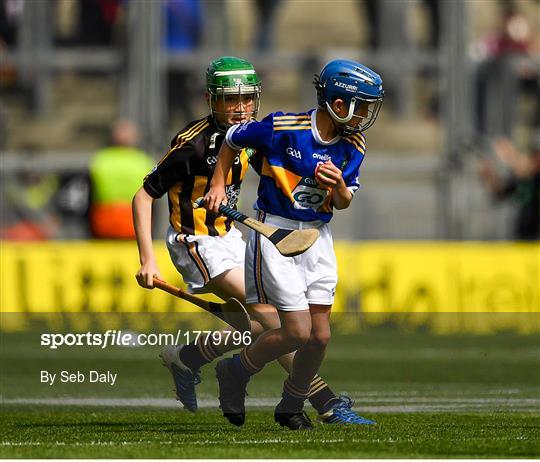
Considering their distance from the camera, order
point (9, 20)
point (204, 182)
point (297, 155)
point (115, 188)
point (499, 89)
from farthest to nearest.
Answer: point (499, 89)
point (9, 20)
point (115, 188)
point (204, 182)
point (297, 155)

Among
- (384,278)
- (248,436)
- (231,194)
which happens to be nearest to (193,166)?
(231,194)

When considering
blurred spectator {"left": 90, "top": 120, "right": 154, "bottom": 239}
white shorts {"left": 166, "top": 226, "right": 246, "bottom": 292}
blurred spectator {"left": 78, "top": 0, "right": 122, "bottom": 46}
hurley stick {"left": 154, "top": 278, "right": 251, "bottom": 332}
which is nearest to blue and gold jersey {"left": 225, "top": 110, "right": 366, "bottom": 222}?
hurley stick {"left": 154, "top": 278, "right": 251, "bottom": 332}

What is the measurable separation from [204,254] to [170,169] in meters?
0.56

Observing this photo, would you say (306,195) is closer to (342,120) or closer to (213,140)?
(342,120)

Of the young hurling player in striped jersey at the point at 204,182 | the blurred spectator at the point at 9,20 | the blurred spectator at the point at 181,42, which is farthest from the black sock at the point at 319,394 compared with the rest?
the blurred spectator at the point at 9,20

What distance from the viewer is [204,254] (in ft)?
28.7

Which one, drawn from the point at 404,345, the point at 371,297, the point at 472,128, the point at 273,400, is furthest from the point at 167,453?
the point at 472,128

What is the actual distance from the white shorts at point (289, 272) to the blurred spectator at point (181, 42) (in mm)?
11247

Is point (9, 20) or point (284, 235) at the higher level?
point (284, 235)

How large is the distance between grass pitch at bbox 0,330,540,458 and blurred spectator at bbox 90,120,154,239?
401cm

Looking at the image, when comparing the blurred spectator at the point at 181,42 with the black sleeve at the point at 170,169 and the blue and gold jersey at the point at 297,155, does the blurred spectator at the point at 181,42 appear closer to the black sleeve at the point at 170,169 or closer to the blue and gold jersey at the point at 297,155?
the black sleeve at the point at 170,169

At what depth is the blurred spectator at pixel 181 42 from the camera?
19625 millimetres

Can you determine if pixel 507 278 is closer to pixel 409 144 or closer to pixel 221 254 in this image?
pixel 409 144
